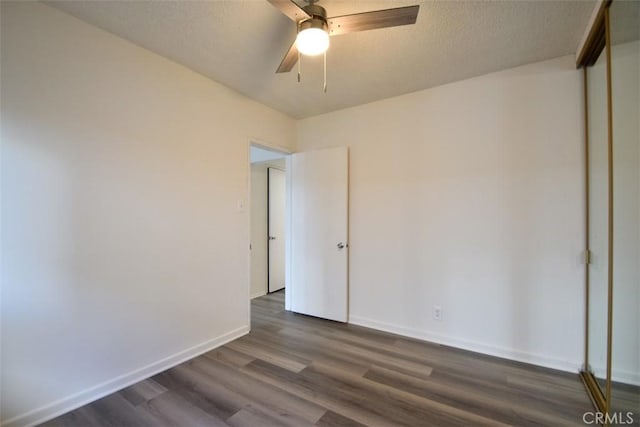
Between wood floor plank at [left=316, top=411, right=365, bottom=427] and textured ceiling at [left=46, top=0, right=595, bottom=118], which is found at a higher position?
textured ceiling at [left=46, top=0, right=595, bottom=118]

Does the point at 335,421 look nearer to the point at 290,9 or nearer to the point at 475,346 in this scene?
the point at 475,346

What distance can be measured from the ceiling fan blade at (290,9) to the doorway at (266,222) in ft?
9.69

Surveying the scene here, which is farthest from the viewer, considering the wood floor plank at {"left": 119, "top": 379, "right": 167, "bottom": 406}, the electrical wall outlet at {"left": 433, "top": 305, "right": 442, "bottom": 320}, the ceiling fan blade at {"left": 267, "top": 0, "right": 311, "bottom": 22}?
the electrical wall outlet at {"left": 433, "top": 305, "right": 442, "bottom": 320}

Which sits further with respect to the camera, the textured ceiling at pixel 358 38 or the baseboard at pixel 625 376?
the textured ceiling at pixel 358 38

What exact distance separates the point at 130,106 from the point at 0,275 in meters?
1.31

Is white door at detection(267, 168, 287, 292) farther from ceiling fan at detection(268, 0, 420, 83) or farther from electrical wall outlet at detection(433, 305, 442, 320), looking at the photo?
ceiling fan at detection(268, 0, 420, 83)

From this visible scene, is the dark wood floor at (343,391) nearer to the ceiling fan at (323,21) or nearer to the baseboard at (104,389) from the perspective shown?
the baseboard at (104,389)

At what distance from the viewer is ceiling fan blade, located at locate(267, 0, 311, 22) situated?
146 cm

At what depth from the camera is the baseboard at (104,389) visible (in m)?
1.68

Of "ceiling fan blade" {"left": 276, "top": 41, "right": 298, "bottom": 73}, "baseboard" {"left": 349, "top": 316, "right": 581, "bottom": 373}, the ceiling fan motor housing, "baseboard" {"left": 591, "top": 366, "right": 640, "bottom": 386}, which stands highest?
the ceiling fan motor housing

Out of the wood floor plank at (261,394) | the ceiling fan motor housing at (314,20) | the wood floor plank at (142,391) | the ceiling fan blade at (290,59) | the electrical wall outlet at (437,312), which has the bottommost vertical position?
the wood floor plank at (261,394)

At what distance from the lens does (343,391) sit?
79.8 inches

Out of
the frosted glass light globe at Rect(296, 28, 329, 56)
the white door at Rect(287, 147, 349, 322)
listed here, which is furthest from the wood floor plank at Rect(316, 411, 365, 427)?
the frosted glass light globe at Rect(296, 28, 329, 56)

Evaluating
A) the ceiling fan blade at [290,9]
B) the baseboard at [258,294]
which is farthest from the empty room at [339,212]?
the baseboard at [258,294]
